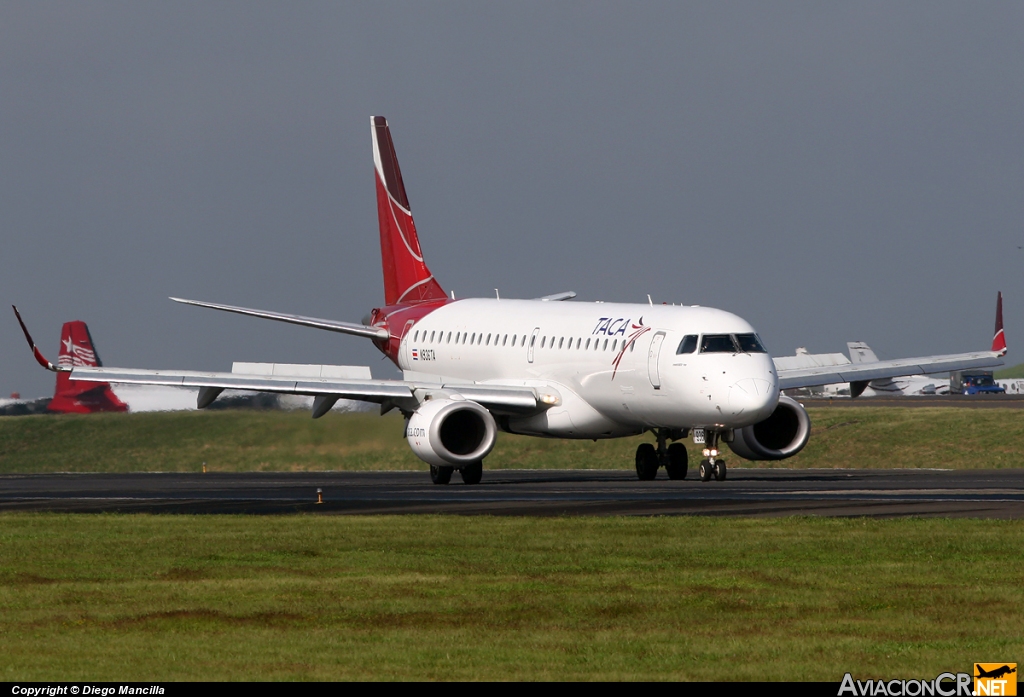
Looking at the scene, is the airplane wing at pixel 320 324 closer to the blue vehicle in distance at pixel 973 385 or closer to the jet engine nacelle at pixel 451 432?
the jet engine nacelle at pixel 451 432

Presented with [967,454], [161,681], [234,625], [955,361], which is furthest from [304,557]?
[967,454]

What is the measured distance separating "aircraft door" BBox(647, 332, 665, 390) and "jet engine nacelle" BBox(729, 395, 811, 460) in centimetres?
395

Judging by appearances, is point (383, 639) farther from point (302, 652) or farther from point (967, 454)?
point (967, 454)

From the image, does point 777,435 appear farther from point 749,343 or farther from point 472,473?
point 472,473

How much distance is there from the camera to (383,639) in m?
13.7

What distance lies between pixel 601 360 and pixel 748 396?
4.88 m

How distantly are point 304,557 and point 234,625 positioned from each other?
508cm

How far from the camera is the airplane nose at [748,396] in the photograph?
1379 inches

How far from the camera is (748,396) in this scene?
3509 cm

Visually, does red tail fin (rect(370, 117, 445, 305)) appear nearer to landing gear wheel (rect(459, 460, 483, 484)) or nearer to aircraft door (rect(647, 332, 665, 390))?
landing gear wheel (rect(459, 460, 483, 484))

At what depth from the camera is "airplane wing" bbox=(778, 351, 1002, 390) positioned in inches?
1657

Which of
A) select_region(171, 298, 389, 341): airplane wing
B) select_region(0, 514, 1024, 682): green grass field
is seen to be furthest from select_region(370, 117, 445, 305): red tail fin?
select_region(0, 514, 1024, 682): green grass field

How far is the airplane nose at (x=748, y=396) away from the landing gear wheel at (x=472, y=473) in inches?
278

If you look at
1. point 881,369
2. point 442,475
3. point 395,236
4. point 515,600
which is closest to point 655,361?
point 442,475
